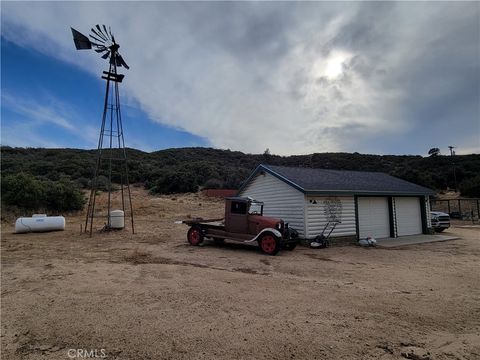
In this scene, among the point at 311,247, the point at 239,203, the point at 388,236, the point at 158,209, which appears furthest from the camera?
the point at 158,209

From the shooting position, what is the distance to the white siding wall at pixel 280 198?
13391 millimetres

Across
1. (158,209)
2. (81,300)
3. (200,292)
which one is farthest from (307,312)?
(158,209)

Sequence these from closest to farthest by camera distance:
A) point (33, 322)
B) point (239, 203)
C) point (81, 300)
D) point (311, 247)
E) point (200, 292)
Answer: point (33, 322) → point (81, 300) → point (200, 292) → point (239, 203) → point (311, 247)

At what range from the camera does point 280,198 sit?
48.0 feet

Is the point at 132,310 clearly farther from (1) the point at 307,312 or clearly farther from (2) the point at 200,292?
(1) the point at 307,312

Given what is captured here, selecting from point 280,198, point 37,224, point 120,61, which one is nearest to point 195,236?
point 280,198

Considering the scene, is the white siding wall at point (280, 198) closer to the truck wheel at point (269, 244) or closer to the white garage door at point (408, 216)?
the truck wheel at point (269, 244)

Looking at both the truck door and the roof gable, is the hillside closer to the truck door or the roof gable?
the roof gable

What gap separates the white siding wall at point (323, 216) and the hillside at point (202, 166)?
88.1 ft

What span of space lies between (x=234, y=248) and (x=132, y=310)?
7.34 m

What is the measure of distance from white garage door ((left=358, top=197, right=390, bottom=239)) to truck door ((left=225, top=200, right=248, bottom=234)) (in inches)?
265

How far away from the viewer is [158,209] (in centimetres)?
2730

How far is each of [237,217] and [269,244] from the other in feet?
5.50

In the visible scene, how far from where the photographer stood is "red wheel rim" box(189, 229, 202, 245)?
→ 41.9 feet
